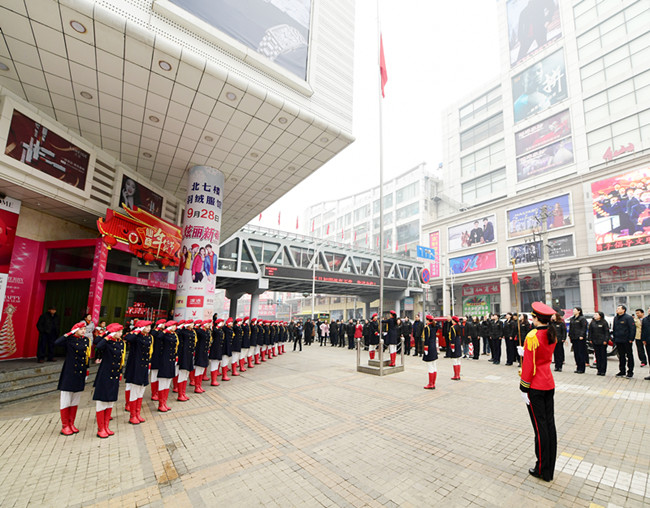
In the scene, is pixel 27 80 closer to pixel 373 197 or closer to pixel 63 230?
pixel 63 230

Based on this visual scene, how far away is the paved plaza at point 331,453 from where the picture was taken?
3.55m

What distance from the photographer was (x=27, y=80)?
287 inches

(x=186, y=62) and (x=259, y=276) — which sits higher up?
(x=186, y=62)

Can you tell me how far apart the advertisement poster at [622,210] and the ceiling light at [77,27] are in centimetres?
3960

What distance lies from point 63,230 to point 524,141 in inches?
1913

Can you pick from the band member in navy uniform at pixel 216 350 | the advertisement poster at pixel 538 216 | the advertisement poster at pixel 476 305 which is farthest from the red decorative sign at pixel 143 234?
the advertisement poster at pixel 476 305

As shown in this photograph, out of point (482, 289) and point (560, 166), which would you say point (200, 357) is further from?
point (560, 166)

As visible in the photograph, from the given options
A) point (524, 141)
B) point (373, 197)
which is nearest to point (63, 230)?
point (524, 141)

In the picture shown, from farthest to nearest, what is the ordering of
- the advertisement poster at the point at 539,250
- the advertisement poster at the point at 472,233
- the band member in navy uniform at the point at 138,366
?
the advertisement poster at the point at 472,233
the advertisement poster at the point at 539,250
the band member in navy uniform at the point at 138,366

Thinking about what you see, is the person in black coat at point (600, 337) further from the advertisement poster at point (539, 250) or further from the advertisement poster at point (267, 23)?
the advertisement poster at point (539, 250)

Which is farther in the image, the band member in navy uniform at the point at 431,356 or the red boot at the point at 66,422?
the band member in navy uniform at the point at 431,356

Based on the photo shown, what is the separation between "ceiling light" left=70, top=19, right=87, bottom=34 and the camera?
236 inches

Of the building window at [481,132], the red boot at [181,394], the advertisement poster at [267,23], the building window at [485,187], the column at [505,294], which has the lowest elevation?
the red boot at [181,394]

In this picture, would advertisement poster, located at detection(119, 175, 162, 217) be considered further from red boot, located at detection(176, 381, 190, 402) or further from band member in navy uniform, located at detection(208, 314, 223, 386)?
red boot, located at detection(176, 381, 190, 402)
